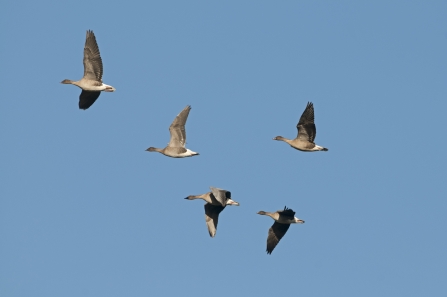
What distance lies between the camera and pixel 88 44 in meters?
58.8

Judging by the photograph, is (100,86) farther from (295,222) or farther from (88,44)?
(295,222)

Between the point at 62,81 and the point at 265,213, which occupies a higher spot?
the point at 62,81

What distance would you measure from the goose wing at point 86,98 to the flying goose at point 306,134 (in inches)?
350

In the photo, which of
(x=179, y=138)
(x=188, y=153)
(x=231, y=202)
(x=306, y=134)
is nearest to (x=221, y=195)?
(x=231, y=202)

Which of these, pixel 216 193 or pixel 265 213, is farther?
pixel 265 213

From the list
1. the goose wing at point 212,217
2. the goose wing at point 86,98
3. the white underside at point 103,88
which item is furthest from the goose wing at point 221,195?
the goose wing at point 86,98

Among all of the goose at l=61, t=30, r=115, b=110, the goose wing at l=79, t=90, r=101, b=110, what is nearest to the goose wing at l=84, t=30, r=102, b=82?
the goose at l=61, t=30, r=115, b=110

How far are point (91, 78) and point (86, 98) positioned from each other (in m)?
1.25

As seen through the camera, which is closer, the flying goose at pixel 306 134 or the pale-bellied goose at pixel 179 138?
the flying goose at pixel 306 134

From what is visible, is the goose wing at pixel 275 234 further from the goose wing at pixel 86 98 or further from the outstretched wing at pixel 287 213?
the goose wing at pixel 86 98

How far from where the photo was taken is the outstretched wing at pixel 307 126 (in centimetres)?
5950

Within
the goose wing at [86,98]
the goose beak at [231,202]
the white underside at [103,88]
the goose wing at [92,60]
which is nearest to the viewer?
the goose wing at [92,60]

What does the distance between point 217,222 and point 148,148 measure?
5.01 meters

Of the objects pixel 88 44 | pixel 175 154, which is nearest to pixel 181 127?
pixel 175 154
